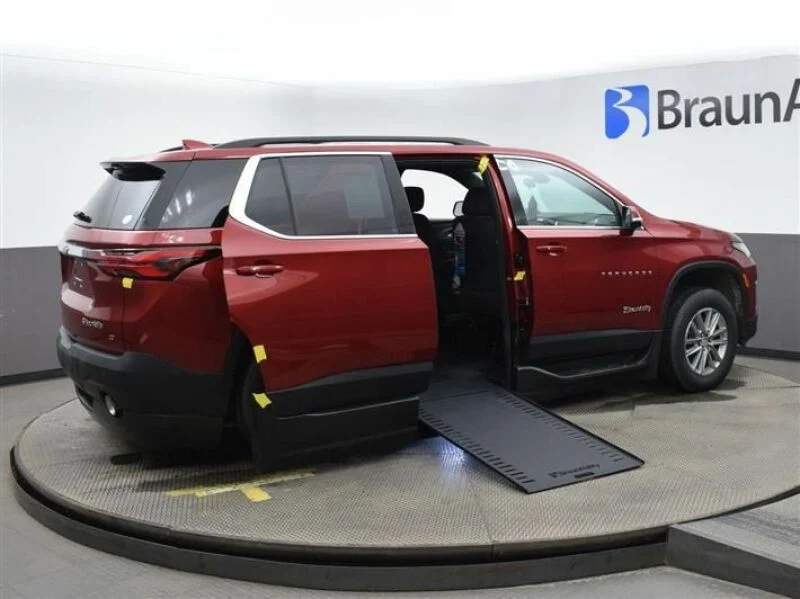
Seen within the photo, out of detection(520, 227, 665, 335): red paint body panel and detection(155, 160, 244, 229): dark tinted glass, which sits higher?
detection(155, 160, 244, 229): dark tinted glass

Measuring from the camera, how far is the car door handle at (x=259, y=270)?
401 centimetres

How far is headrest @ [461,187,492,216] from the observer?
17.7 feet

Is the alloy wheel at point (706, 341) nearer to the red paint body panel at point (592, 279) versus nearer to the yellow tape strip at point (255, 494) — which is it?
the red paint body panel at point (592, 279)

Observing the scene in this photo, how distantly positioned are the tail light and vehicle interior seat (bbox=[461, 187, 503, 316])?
76.2 inches

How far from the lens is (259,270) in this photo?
4043 millimetres

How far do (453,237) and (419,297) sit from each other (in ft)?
5.30

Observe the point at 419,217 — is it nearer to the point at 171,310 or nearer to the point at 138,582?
the point at 171,310

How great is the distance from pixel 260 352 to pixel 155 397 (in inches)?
23.4

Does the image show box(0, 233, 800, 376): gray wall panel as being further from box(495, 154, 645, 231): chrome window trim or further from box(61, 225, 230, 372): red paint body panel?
box(61, 225, 230, 372): red paint body panel

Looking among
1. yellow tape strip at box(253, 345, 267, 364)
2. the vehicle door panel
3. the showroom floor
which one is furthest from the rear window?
the showroom floor

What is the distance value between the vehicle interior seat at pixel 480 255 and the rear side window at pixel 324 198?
922 mm

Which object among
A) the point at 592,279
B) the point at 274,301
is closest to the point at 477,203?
the point at 592,279

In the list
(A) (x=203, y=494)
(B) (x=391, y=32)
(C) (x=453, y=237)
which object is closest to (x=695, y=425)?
(C) (x=453, y=237)

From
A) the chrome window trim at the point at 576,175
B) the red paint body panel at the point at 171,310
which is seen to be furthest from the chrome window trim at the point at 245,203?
the chrome window trim at the point at 576,175
